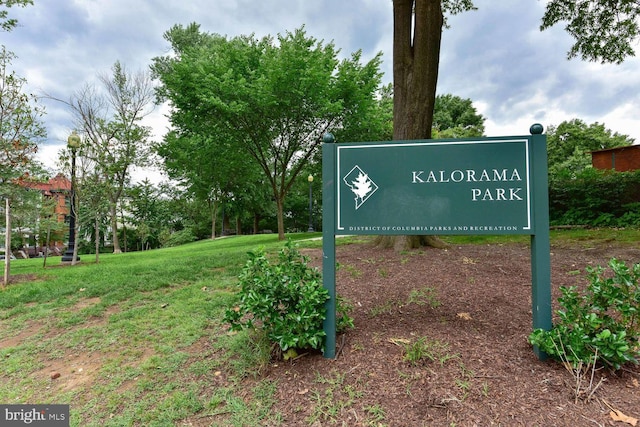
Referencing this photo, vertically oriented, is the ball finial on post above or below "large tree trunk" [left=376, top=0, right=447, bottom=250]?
below

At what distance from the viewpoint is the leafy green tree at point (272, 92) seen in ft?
33.5

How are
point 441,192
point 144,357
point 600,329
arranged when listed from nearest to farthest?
point 600,329
point 441,192
point 144,357

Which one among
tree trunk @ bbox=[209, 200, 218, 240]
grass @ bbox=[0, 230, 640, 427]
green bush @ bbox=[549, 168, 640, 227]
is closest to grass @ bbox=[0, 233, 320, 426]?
grass @ bbox=[0, 230, 640, 427]

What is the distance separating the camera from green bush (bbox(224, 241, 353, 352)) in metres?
2.11

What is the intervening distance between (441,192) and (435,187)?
0.17 ft

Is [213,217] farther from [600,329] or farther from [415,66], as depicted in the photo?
[600,329]

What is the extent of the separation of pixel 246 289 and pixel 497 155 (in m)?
1.97

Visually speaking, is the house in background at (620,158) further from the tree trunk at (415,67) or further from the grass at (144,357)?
the grass at (144,357)

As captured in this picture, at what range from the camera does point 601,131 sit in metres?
23.6

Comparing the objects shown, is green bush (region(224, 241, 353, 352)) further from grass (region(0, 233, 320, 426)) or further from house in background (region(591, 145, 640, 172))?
house in background (region(591, 145, 640, 172))

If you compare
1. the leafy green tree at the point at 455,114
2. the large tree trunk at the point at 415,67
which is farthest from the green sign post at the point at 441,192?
the leafy green tree at the point at 455,114

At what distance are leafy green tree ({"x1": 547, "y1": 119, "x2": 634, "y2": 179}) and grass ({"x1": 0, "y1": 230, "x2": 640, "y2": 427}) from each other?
85.3 feet


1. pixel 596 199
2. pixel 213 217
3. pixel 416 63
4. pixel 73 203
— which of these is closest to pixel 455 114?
pixel 596 199

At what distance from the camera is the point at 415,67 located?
5.60 meters
